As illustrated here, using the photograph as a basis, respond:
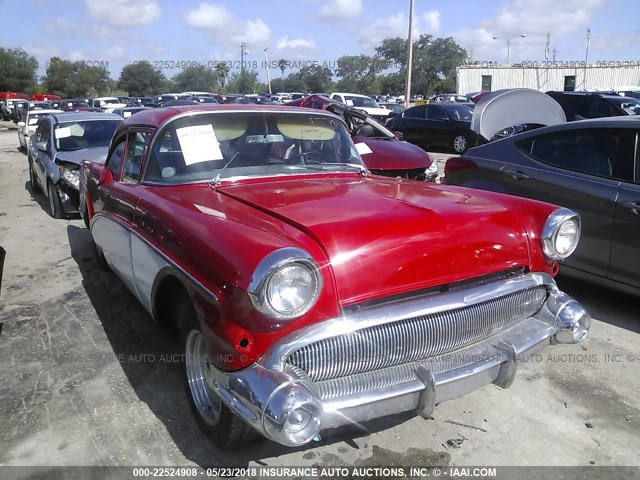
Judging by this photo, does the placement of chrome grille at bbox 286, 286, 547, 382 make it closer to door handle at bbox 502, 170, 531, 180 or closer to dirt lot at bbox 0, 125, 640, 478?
dirt lot at bbox 0, 125, 640, 478

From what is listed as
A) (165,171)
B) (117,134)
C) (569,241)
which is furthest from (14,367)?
(569,241)

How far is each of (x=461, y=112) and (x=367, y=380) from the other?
14.2m

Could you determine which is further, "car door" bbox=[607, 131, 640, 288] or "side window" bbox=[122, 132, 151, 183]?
"car door" bbox=[607, 131, 640, 288]

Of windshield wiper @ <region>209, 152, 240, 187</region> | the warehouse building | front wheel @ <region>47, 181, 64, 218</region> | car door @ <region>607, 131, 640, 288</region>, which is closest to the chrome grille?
windshield wiper @ <region>209, 152, 240, 187</region>

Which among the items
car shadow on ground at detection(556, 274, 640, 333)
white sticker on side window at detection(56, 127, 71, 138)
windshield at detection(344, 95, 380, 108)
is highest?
windshield at detection(344, 95, 380, 108)

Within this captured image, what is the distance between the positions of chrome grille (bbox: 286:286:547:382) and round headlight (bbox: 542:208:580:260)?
12.3 inches

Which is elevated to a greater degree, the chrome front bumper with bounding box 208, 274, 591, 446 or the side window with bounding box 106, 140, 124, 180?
the side window with bounding box 106, 140, 124, 180

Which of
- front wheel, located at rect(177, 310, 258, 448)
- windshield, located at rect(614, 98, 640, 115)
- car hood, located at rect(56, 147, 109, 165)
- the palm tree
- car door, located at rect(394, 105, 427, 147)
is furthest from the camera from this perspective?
the palm tree

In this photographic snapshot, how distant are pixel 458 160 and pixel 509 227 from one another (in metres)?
2.82

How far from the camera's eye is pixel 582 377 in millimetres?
3498

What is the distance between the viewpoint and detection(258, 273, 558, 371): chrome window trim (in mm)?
2178

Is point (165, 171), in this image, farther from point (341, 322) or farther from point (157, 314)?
point (341, 322)

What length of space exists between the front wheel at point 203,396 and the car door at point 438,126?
13543 mm

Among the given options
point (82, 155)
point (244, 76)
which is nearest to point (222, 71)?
point (244, 76)
